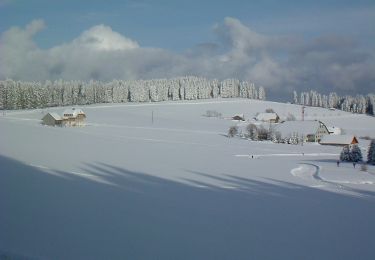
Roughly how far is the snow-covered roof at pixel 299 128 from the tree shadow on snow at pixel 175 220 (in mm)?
62019

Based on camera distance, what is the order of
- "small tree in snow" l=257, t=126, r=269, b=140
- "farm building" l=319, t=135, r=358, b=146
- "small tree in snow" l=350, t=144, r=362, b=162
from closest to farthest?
"small tree in snow" l=350, t=144, r=362, b=162 → "farm building" l=319, t=135, r=358, b=146 → "small tree in snow" l=257, t=126, r=269, b=140

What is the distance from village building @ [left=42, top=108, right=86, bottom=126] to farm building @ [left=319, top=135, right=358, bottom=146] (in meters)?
45.8

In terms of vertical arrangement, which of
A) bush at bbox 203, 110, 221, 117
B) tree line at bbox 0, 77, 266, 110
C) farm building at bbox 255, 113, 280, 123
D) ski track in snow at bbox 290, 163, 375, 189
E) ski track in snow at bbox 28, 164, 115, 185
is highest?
tree line at bbox 0, 77, 266, 110

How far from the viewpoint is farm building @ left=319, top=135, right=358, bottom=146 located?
259 feet

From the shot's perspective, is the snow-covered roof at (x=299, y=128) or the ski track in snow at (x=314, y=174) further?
the snow-covered roof at (x=299, y=128)

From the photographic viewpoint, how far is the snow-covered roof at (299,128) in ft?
296

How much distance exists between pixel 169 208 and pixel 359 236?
7.89 m

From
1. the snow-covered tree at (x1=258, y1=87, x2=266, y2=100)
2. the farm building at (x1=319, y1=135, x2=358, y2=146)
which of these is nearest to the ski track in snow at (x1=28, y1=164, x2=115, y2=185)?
the farm building at (x1=319, y1=135, x2=358, y2=146)

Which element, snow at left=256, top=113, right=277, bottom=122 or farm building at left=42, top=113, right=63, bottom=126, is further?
snow at left=256, top=113, right=277, bottom=122

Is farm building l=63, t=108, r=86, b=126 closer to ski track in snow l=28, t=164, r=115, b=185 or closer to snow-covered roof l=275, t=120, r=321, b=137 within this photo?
snow-covered roof l=275, t=120, r=321, b=137

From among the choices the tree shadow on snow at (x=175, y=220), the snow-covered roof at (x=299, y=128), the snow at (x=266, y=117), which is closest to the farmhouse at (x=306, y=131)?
the snow-covered roof at (x=299, y=128)

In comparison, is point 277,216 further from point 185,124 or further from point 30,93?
point 30,93

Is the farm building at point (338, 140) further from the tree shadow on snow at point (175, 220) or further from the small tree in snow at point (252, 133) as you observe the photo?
the tree shadow on snow at point (175, 220)

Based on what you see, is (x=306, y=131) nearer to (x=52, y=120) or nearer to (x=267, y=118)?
(x=267, y=118)
